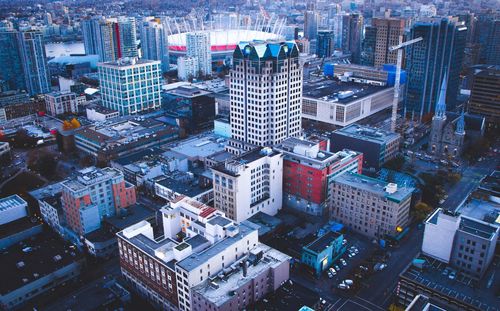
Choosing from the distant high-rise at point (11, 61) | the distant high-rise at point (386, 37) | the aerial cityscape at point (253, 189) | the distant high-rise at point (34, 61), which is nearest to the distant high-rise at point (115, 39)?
the distant high-rise at point (34, 61)

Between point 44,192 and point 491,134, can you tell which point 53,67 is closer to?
point 44,192

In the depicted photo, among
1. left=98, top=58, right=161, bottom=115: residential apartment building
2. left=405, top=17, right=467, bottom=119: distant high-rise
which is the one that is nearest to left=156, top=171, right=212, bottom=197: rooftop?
left=98, top=58, right=161, bottom=115: residential apartment building

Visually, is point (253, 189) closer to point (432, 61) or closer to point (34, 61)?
point (432, 61)

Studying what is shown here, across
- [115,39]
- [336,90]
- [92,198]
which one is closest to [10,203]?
[92,198]

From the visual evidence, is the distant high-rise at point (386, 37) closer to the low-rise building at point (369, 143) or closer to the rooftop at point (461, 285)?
the low-rise building at point (369, 143)

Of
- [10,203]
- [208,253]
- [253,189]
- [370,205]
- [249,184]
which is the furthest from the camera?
[253,189]

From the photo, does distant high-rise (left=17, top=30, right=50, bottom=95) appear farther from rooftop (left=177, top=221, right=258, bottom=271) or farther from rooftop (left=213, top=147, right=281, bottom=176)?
rooftop (left=177, top=221, right=258, bottom=271)

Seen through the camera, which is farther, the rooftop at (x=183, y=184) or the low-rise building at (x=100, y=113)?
the low-rise building at (x=100, y=113)
